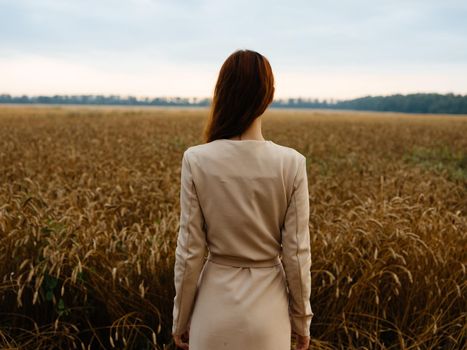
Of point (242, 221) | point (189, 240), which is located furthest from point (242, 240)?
point (189, 240)

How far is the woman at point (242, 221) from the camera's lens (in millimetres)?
2127

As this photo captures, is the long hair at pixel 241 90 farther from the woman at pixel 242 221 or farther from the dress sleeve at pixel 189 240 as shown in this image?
the dress sleeve at pixel 189 240

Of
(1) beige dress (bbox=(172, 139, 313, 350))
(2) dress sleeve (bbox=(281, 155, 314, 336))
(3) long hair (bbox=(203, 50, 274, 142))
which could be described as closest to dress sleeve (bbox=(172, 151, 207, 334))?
(1) beige dress (bbox=(172, 139, 313, 350))

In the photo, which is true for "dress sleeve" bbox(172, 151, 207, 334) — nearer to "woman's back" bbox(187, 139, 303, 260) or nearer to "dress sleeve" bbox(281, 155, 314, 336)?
"woman's back" bbox(187, 139, 303, 260)

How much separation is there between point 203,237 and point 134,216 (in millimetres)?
3611

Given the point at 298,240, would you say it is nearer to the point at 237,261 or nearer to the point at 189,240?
the point at 237,261

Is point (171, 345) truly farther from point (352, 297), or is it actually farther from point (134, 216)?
point (134, 216)

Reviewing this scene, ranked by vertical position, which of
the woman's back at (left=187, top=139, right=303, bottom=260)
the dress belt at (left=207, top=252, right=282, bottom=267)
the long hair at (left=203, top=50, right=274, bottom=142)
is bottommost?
the dress belt at (left=207, top=252, right=282, bottom=267)

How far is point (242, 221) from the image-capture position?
7.12ft

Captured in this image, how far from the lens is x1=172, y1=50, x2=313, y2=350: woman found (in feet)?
6.98

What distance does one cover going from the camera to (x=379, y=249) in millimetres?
4113

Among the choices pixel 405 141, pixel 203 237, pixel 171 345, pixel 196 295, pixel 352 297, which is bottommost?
pixel 405 141

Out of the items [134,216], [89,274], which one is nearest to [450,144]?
[134,216]

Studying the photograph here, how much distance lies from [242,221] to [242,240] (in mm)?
89
